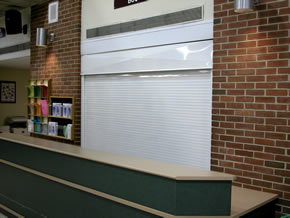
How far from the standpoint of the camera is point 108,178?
105 inches

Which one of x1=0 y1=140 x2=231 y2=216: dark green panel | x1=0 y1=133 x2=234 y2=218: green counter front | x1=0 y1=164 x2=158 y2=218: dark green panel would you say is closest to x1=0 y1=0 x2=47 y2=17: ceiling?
x1=0 y1=133 x2=234 y2=218: green counter front

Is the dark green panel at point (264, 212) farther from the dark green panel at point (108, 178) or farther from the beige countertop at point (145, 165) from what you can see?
the dark green panel at point (108, 178)

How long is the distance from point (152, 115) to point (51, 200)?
1617mm

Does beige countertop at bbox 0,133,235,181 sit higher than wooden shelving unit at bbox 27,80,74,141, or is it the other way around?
wooden shelving unit at bbox 27,80,74,141

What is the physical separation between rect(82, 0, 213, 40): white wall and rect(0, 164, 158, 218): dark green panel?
7.31 ft

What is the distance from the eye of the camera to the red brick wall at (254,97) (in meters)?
2.91

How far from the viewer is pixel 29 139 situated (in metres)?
3.99

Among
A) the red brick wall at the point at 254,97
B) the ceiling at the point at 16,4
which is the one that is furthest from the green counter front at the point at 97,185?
the ceiling at the point at 16,4

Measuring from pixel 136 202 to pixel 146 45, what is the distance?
92.1 inches

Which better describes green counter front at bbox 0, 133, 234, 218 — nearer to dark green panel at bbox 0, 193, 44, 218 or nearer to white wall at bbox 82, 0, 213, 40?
dark green panel at bbox 0, 193, 44, 218

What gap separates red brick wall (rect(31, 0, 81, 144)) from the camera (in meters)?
5.26

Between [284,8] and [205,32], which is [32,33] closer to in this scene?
[205,32]

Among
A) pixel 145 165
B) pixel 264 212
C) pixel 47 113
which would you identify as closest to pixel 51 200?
pixel 145 165

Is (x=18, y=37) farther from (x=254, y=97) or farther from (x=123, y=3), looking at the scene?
(x=254, y=97)
